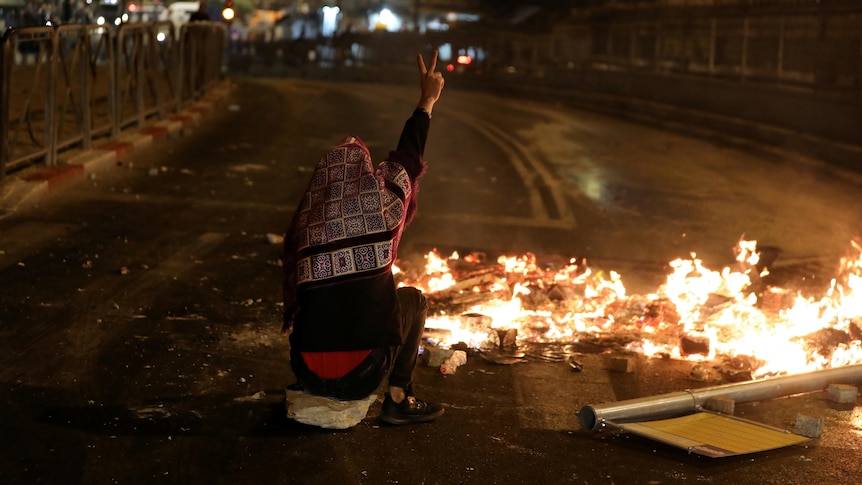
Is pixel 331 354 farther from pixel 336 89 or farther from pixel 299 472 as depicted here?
pixel 336 89

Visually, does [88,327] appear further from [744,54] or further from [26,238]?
[744,54]

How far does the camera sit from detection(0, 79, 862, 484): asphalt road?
4695 millimetres

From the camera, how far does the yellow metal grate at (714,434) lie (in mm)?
4838

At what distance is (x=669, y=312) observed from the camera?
7.32 m

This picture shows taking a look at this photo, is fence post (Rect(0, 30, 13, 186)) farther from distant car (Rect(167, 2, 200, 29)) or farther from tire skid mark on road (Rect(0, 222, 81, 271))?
distant car (Rect(167, 2, 200, 29))

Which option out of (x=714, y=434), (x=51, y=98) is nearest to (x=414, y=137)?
(x=714, y=434)

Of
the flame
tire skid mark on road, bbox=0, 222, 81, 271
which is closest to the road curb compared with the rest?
tire skid mark on road, bbox=0, 222, 81, 271

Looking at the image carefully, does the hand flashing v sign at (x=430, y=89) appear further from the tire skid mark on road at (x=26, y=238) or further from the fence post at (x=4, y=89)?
the fence post at (x=4, y=89)

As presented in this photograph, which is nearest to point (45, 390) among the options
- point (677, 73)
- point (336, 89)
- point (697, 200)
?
point (697, 200)

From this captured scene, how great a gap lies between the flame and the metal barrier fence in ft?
16.9

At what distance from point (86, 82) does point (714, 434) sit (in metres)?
10.1

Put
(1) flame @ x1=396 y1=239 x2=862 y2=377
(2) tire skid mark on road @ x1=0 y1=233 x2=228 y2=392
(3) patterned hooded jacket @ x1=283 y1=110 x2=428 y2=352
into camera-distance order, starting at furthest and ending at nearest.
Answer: (1) flame @ x1=396 y1=239 x2=862 y2=377 < (2) tire skid mark on road @ x1=0 y1=233 x2=228 y2=392 < (3) patterned hooded jacket @ x1=283 y1=110 x2=428 y2=352

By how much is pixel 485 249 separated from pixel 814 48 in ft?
41.8

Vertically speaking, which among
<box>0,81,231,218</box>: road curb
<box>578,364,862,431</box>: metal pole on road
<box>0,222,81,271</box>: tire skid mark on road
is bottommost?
<box>578,364,862,431</box>: metal pole on road
